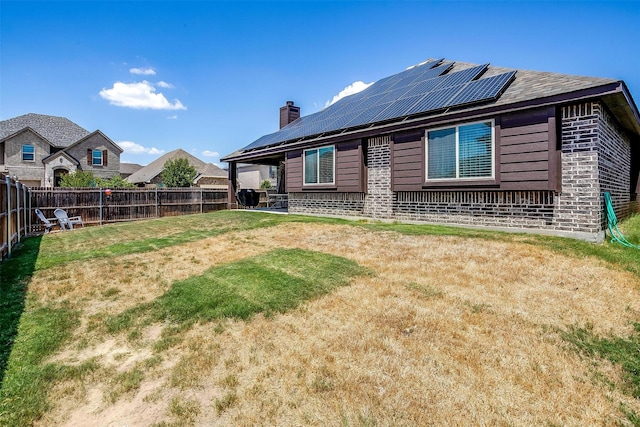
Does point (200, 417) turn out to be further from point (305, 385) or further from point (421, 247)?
point (421, 247)

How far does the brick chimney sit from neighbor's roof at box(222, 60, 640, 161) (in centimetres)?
649

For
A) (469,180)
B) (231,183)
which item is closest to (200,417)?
(469,180)

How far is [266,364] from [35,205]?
1521 centimetres

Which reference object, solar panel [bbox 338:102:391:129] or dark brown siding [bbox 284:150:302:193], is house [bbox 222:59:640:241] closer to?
solar panel [bbox 338:102:391:129]

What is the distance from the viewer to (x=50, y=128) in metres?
29.5

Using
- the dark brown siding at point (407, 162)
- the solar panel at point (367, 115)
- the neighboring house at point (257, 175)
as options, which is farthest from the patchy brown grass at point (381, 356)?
the neighboring house at point (257, 175)

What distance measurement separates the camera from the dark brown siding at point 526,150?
6867mm

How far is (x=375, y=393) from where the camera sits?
2.32 meters

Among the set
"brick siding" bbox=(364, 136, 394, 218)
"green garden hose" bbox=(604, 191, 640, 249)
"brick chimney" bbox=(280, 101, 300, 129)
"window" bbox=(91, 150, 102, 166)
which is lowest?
"green garden hose" bbox=(604, 191, 640, 249)

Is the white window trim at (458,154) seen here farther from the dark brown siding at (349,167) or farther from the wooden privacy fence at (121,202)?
the wooden privacy fence at (121,202)

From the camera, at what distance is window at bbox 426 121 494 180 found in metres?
7.77

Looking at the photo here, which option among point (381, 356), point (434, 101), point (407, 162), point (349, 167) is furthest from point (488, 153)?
point (381, 356)

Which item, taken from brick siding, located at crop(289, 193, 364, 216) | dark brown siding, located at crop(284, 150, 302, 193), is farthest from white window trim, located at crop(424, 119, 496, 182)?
dark brown siding, located at crop(284, 150, 302, 193)

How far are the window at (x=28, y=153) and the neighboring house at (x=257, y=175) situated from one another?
1909 centimetres
